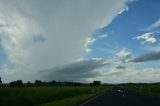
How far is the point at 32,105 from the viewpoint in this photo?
3519cm

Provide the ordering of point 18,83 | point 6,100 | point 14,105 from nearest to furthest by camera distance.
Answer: point 14,105, point 6,100, point 18,83

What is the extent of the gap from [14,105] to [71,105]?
487 cm

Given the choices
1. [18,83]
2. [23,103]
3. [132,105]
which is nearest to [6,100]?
[23,103]

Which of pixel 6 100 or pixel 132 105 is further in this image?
pixel 6 100

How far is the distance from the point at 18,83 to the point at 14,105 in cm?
11627

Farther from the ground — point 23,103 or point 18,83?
point 18,83

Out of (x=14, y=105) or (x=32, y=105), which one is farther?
(x=32, y=105)

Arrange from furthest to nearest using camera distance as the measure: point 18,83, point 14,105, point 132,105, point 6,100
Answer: point 18,83 < point 6,100 < point 14,105 < point 132,105

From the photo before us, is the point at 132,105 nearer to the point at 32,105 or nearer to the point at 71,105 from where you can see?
the point at 71,105

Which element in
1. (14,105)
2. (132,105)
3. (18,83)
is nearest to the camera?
(132,105)

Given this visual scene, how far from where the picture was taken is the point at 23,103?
3497 cm

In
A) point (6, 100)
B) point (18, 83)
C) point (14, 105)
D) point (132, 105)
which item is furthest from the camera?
point (18, 83)

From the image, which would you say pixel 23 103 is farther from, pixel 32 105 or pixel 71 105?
pixel 71 105

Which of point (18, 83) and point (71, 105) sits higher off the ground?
point (18, 83)
